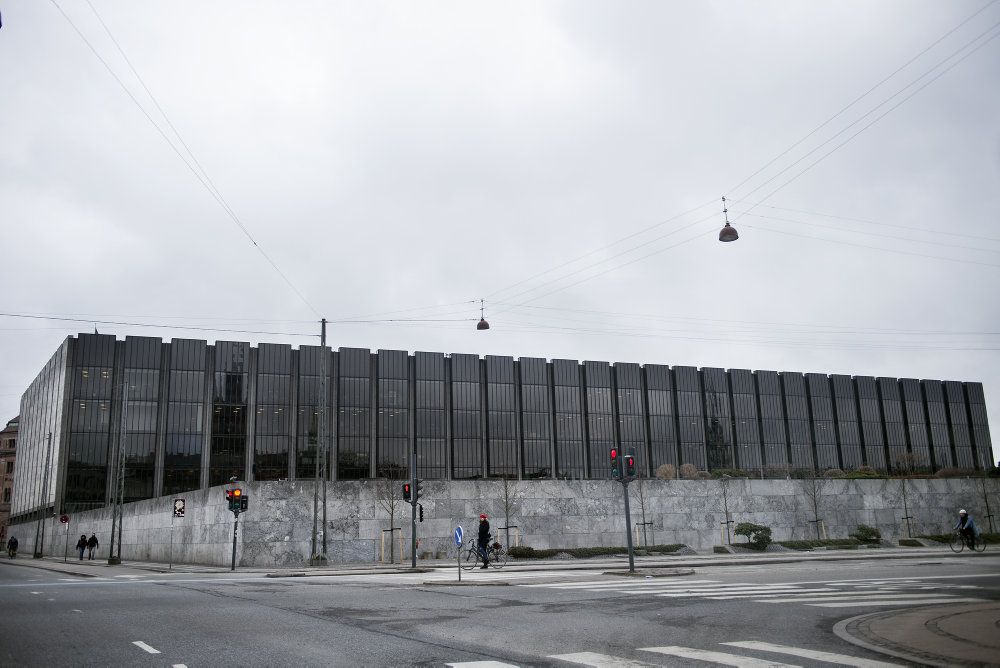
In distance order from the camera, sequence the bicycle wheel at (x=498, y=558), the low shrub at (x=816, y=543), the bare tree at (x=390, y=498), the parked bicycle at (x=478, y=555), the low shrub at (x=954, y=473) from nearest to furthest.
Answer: the parked bicycle at (x=478, y=555) → the bicycle wheel at (x=498, y=558) → the bare tree at (x=390, y=498) → the low shrub at (x=816, y=543) → the low shrub at (x=954, y=473)

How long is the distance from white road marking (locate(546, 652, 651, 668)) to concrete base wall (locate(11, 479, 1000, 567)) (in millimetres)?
28681

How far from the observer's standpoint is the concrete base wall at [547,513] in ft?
116

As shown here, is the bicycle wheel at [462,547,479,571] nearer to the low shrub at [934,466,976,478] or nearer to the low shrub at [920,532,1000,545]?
the low shrub at [920,532,1000,545]

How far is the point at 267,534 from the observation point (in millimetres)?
34906

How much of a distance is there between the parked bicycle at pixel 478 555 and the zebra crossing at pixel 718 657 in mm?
21886

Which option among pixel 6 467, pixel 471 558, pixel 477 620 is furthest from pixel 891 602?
pixel 6 467

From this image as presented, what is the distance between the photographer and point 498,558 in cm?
3275

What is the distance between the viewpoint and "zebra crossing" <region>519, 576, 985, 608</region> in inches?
541

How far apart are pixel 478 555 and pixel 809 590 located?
55.1 ft

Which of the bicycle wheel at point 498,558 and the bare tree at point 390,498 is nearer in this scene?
the bicycle wheel at point 498,558

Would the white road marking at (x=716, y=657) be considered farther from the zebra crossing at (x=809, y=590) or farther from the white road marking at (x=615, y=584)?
the white road marking at (x=615, y=584)

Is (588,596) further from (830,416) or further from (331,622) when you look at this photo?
(830,416)

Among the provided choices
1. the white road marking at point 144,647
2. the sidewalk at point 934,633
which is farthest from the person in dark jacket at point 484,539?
the white road marking at point 144,647

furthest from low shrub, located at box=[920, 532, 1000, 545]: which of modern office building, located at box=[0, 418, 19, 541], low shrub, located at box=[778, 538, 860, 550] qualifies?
modern office building, located at box=[0, 418, 19, 541]
